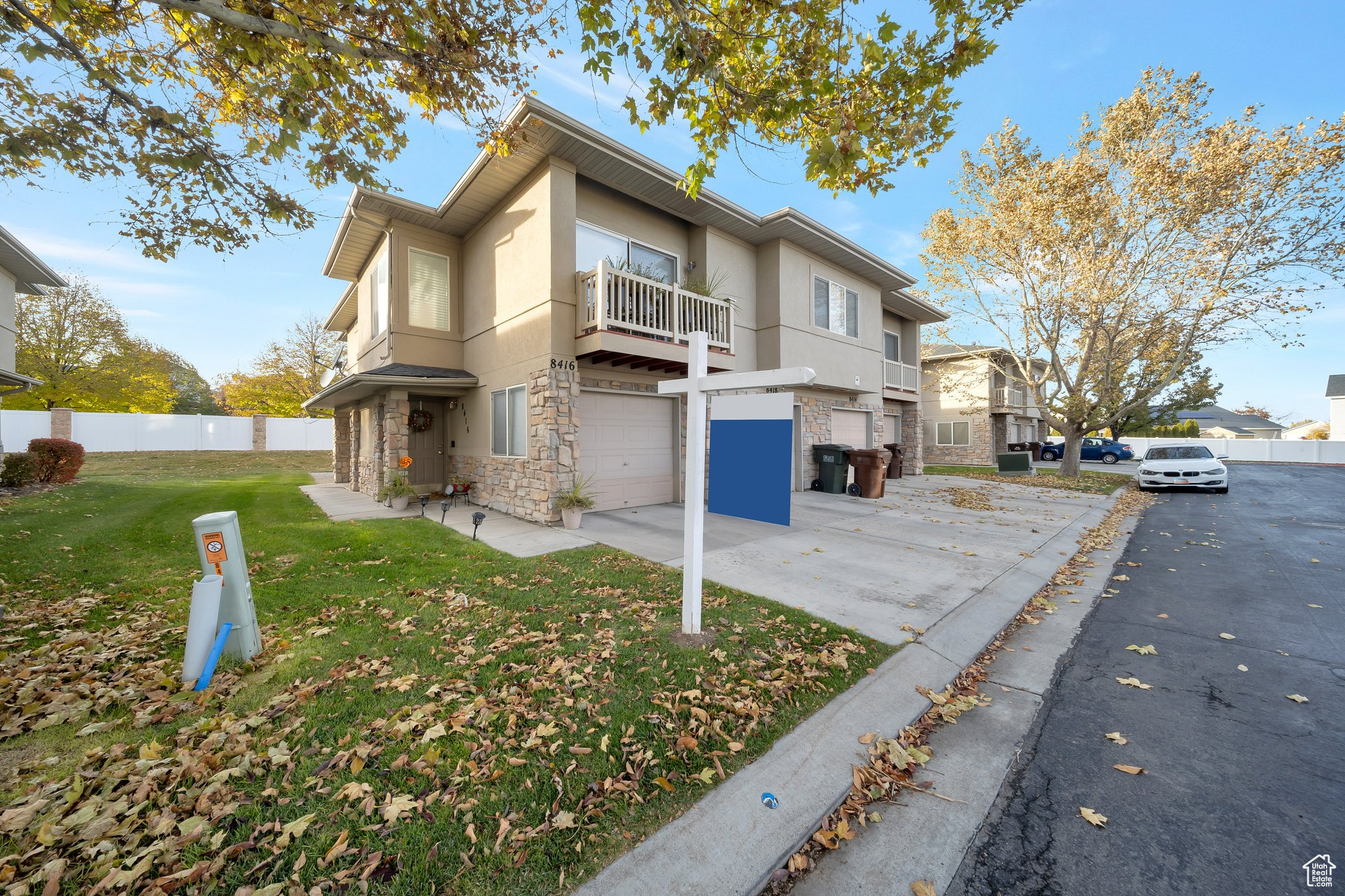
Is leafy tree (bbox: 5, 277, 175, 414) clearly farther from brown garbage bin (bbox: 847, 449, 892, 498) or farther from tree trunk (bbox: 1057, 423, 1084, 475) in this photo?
tree trunk (bbox: 1057, 423, 1084, 475)

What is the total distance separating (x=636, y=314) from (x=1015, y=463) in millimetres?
17837

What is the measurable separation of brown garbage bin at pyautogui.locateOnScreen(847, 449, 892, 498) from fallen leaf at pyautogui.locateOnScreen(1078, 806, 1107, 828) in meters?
9.62

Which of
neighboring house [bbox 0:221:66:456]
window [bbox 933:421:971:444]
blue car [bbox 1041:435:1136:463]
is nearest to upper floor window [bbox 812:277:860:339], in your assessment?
window [bbox 933:421:971:444]

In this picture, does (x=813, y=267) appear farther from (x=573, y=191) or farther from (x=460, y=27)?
(x=460, y=27)

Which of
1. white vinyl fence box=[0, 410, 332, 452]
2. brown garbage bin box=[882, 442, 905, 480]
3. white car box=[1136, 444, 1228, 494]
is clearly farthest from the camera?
white vinyl fence box=[0, 410, 332, 452]

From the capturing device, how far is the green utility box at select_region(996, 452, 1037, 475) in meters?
18.7

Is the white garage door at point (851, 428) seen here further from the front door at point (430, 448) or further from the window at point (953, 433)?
the window at point (953, 433)

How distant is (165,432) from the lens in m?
23.8

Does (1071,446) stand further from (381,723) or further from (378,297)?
(378,297)

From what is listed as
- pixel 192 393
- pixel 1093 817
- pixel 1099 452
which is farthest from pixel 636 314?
pixel 192 393

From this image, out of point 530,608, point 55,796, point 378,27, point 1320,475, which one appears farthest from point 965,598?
point 1320,475

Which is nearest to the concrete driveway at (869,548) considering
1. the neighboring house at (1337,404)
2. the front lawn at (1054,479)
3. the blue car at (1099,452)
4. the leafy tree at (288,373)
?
the front lawn at (1054,479)

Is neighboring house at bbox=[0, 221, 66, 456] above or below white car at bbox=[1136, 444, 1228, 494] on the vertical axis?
above

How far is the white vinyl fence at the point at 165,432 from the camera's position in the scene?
19922mm
